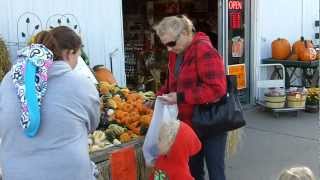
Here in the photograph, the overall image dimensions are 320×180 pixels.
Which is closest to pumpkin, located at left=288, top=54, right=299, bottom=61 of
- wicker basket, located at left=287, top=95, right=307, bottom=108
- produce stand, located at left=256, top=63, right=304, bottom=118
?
produce stand, located at left=256, top=63, right=304, bottom=118

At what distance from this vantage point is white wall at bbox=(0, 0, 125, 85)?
494 centimetres

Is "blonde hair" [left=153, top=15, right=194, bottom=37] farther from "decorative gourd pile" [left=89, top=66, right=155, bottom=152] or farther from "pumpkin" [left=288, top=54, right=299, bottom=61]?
"pumpkin" [left=288, top=54, right=299, bottom=61]

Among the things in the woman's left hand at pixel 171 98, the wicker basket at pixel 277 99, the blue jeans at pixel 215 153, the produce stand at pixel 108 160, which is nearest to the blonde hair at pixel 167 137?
the woman's left hand at pixel 171 98

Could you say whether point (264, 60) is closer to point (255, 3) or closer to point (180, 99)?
point (255, 3)

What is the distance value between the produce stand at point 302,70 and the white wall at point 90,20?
3.26 m

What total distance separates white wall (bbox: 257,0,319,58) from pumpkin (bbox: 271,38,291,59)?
0.67 feet

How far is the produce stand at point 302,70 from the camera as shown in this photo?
8.03 metres

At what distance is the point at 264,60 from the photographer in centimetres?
834

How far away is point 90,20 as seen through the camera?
5672mm

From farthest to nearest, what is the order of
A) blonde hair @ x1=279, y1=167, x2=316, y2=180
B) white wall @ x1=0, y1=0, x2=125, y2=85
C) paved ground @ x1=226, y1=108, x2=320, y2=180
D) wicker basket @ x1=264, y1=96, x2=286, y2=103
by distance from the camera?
wicker basket @ x1=264, y1=96, x2=286, y2=103 < paved ground @ x1=226, y1=108, x2=320, y2=180 < white wall @ x1=0, y1=0, x2=125, y2=85 < blonde hair @ x1=279, y1=167, x2=316, y2=180

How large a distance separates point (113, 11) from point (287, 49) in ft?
11.9

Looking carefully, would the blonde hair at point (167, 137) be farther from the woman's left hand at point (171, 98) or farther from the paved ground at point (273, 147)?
the paved ground at point (273, 147)

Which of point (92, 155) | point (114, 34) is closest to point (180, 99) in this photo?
point (92, 155)

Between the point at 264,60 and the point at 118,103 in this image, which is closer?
the point at 118,103
